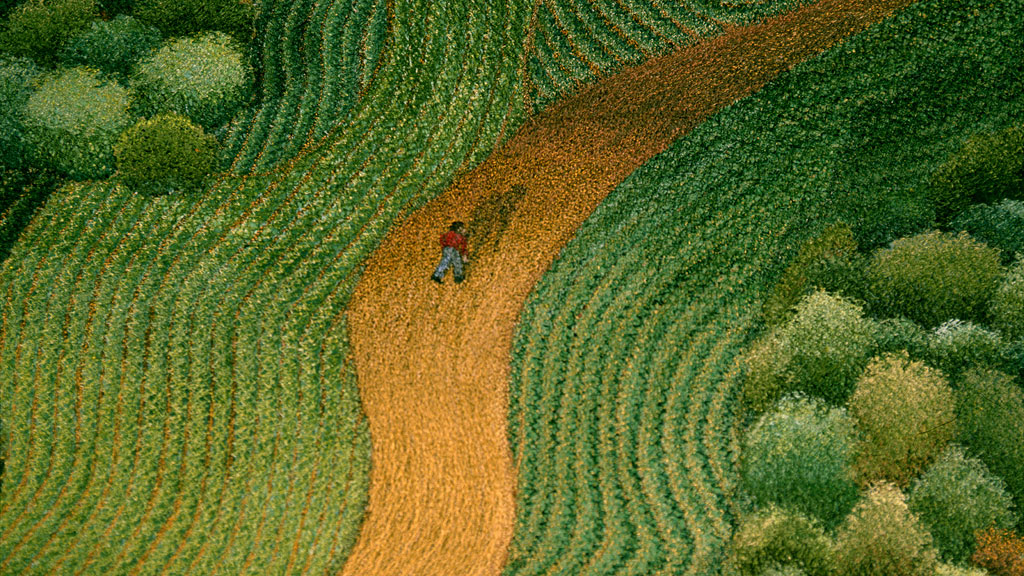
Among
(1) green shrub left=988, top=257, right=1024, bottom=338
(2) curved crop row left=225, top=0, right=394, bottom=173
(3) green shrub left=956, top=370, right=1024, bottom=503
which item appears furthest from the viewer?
(2) curved crop row left=225, top=0, right=394, bottom=173

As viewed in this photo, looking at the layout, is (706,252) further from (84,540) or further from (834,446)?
(84,540)

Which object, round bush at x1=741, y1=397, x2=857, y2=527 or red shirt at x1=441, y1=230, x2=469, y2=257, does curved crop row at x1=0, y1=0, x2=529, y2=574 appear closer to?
red shirt at x1=441, y1=230, x2=469, y2=257

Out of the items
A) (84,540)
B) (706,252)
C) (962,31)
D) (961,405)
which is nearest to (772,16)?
(962,31)

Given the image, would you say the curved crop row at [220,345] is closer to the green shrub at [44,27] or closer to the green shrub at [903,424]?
the green shrub at [44,27]

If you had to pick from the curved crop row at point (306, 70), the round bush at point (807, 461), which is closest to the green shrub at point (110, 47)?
the curved crop row at point (306, 70)

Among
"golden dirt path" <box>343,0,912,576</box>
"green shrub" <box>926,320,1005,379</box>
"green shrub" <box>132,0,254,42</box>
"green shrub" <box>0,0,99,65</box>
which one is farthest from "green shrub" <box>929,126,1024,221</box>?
"green shrub" <box>0,0,99,65</box>

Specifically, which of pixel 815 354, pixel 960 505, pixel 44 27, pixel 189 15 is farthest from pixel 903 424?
pixel 44 27
